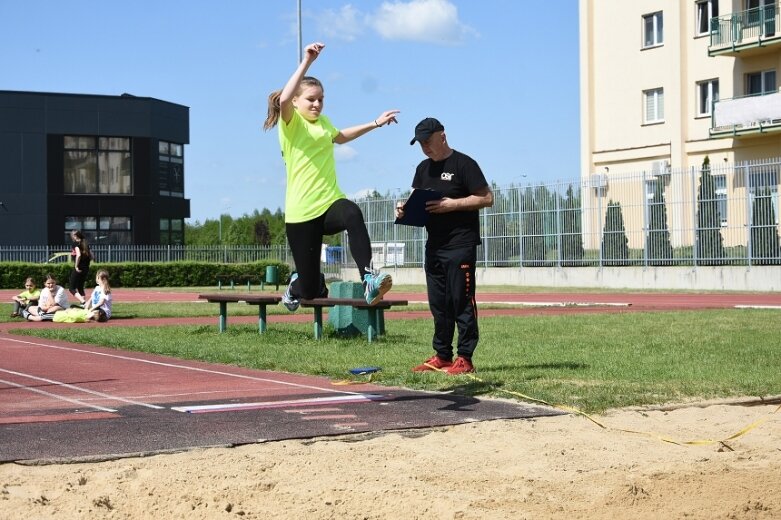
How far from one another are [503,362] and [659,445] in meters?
4.75

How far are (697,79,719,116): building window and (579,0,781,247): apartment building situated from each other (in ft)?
0.13

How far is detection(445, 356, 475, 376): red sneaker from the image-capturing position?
10.2 m

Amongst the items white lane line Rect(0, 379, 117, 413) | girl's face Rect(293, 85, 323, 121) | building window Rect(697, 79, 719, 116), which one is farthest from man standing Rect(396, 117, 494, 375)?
building window Rect(697, 79, 719, 116)

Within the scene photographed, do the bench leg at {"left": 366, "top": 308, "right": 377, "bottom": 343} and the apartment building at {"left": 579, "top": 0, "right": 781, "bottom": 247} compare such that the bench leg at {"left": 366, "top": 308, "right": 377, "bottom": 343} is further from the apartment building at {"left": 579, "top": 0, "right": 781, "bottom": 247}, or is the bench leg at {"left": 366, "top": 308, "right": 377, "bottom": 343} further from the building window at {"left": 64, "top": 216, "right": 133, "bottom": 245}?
the building window at {"left": 64, "top": 216, "right": 133, "bottom": 245}

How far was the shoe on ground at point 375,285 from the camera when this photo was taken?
880cm

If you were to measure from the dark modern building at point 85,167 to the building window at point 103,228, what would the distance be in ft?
0.16

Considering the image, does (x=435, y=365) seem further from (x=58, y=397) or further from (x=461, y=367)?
(x=58, y=397)

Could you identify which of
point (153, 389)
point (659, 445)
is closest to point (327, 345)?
point (153, 389)

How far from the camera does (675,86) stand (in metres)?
43.4

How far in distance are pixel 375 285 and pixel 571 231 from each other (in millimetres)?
29358

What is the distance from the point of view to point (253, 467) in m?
6.00

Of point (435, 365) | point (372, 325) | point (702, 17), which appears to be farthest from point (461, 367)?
point (702, 17)

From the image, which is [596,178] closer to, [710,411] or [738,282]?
[738,282]

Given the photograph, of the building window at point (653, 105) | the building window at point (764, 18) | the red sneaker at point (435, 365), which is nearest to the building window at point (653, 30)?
the building window at point (653, 105)
